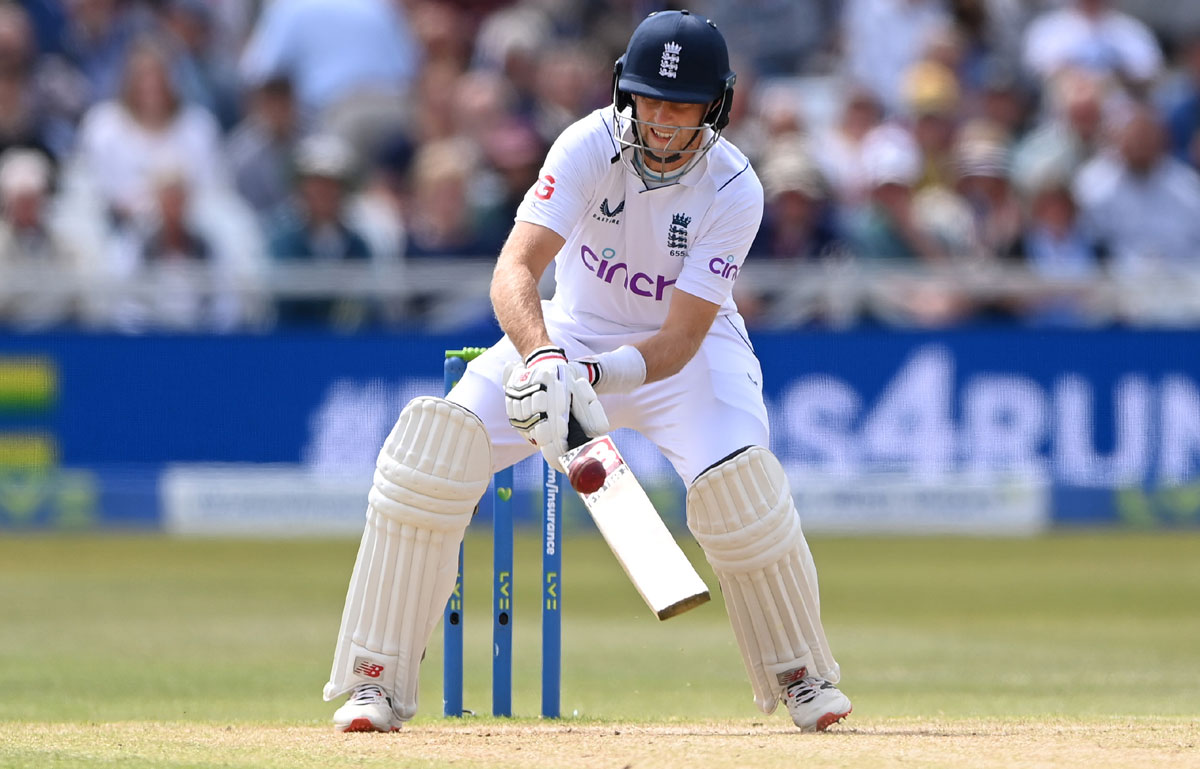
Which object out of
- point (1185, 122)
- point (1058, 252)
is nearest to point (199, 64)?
point (1058, 252)

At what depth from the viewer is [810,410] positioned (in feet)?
35.6

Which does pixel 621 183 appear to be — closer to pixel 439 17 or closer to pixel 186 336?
pixel 186 336

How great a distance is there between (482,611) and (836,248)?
149 inches

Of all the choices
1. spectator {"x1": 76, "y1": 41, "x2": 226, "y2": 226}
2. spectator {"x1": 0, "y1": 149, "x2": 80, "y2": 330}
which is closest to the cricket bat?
spectator {"x1": 0, "y1": 149, "x2": 80, "y2": 330}

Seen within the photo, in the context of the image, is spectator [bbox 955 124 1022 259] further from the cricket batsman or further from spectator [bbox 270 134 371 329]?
the cricket batsman

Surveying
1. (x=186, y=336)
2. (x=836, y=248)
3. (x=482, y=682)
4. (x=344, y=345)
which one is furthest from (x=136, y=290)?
Result: (x=482, y=682)

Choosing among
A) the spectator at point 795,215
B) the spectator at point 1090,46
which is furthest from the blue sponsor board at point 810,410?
the spectator at point 1090,46

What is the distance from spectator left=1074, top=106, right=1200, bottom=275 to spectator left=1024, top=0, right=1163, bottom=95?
1.09 m

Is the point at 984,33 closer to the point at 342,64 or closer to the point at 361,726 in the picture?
the point at 342,64

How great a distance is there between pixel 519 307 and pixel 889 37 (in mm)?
9022

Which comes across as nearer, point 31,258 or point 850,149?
point 31,258

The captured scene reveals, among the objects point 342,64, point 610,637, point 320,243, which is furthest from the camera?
point 342,64

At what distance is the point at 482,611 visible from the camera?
8273 millimetres

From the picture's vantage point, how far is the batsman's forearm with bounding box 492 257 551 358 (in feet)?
15.2
